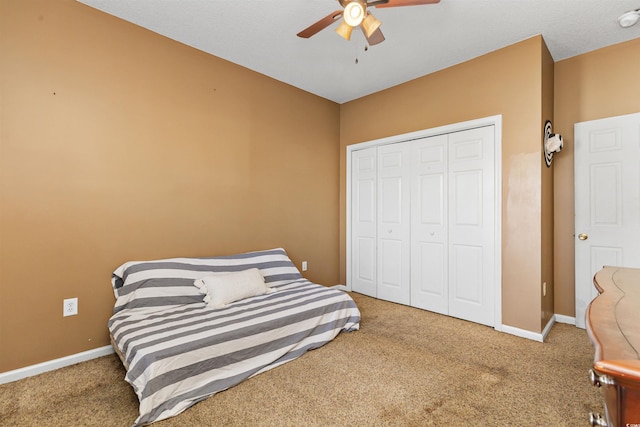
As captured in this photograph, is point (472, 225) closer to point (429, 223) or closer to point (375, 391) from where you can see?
point (429, 223)

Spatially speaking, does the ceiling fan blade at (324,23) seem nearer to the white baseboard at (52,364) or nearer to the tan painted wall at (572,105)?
the tan painted wall at (572,105)

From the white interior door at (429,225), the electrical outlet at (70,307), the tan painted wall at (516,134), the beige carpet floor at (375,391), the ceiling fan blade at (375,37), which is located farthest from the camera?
the white interior door at (429,225)

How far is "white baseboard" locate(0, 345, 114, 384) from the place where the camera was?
2.02 meters

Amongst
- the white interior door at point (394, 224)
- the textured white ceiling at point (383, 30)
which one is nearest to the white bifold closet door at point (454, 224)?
the white interior door at point (394, 224)

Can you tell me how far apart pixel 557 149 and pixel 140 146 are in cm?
370

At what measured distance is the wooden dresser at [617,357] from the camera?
628mm

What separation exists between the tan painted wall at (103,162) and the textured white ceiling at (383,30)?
264mm

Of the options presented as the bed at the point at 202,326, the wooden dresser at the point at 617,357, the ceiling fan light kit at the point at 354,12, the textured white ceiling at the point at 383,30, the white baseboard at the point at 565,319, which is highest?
the textured white ceiling at the point at 383,30

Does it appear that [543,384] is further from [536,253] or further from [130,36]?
[130,36]

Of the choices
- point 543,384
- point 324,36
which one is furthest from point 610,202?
point 324,36

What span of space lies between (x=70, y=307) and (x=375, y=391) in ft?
7.32

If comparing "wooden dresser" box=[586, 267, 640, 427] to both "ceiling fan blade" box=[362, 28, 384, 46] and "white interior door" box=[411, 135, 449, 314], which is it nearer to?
"ceiling fan blade" box=[362, 28, 384, 46]

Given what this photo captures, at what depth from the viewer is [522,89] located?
278cm

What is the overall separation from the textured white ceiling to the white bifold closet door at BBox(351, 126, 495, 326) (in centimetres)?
84
